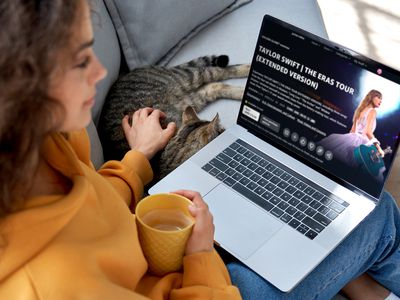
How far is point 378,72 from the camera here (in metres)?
1.17

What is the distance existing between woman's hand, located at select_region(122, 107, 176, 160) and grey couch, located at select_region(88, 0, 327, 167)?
0.08 meters

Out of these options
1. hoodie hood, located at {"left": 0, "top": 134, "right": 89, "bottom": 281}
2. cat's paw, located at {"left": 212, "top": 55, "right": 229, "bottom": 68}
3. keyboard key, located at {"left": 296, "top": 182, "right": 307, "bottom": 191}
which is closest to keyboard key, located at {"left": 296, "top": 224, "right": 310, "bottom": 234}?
keyboard key, located at {"left": 296, "top": 182, "right": 307, "bottom": 191}

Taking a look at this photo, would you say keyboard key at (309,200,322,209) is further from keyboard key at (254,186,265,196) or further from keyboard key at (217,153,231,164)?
keyboard key at (217,153,231,164)

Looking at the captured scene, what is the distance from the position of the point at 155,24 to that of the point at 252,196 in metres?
0.65

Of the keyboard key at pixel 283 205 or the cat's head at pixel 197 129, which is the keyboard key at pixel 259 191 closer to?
the keyboard key at pixel 283 205

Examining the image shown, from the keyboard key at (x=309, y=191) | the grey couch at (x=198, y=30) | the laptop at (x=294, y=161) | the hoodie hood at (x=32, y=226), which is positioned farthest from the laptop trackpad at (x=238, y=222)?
the hoodie hood at (x=32, y=226)

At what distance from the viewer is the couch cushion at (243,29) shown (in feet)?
5.88

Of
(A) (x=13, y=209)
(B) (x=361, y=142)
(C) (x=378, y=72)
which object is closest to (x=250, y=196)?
(B) (x=361, y=142)

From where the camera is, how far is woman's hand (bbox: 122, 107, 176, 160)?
4.51ft

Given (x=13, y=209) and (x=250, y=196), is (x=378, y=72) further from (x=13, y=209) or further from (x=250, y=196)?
(x=13, y=209)

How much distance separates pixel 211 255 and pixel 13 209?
1.27 feet

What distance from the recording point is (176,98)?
1736 millimetres

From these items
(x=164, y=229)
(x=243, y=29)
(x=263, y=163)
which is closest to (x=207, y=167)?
(x=263, y=163)

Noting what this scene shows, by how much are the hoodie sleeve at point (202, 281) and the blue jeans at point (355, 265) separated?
13 centimetres
